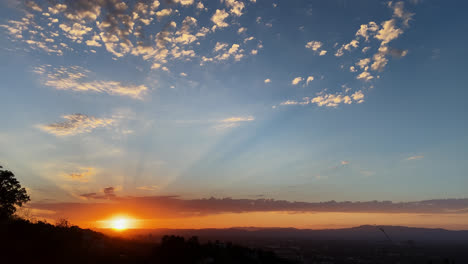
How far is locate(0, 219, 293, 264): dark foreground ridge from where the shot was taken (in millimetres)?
31922

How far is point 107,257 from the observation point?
113ft

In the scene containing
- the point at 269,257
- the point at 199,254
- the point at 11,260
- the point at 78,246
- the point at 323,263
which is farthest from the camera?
the point at 323,263

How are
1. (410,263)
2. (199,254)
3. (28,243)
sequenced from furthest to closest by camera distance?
(410,263)
(199,254)
(28,243)

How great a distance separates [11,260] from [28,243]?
3.91 metres

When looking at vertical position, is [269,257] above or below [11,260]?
below

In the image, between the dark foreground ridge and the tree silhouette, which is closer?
the dark foreground ridge

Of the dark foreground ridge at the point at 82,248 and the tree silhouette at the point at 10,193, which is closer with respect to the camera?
the dark foreground ridge at the point at 82,248

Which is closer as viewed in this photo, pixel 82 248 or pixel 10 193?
pixel 82 248

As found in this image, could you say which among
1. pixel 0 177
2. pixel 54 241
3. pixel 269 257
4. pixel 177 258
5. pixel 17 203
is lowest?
pixel 269 257

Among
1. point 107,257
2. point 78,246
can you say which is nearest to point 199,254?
point 107,257

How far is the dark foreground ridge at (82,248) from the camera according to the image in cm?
3192

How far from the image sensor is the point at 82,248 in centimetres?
3562

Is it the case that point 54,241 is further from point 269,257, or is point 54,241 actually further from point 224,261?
point 269,257

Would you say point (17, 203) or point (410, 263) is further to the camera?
point (410, 263)
